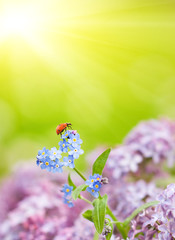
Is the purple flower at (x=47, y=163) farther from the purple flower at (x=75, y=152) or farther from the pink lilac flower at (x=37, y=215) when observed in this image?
the pink lilac flower at (x=37, y=215)

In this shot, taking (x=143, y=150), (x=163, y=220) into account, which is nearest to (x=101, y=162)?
(x=163, y=220)

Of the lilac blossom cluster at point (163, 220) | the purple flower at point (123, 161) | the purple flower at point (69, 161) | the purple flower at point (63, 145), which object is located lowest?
the lilac blossom cluster at point (163, 220)

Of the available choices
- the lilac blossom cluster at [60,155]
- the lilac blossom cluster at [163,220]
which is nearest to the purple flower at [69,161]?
the lilac blossom cluster at [60,155]

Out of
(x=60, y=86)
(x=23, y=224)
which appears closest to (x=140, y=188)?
(x=23, y=224)

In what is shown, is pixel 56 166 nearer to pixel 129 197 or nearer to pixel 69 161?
pixel 69 161

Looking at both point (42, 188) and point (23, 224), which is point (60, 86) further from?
point (23, 224)
